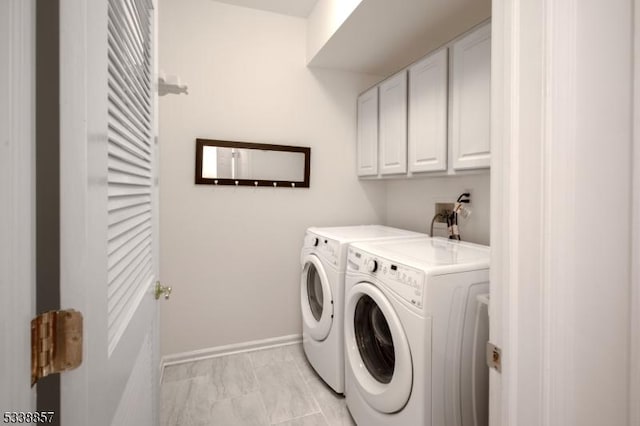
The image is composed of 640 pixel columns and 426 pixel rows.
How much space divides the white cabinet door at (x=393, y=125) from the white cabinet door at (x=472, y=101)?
0.41 metres

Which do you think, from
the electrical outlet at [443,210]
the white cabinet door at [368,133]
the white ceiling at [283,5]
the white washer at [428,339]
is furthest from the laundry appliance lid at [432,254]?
the white ceiling at [283,5]

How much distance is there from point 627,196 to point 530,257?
33 cm

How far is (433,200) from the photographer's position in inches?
86.5

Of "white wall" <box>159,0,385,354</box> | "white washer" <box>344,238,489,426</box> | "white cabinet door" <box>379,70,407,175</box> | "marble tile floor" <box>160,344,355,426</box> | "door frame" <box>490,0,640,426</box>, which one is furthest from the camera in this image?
"white wall" <box>159,0,385,354</box>

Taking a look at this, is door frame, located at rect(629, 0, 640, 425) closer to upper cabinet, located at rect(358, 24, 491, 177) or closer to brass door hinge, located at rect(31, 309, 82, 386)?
upper cabinet, located at rect(358, 24, 491, 177)

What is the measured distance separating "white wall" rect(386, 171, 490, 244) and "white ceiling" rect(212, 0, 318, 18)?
1562 millimetres

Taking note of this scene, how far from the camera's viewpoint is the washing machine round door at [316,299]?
1.82m

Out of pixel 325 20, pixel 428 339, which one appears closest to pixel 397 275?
pixel 428 339

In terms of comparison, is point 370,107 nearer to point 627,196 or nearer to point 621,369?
point 627,196

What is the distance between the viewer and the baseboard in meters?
2.16

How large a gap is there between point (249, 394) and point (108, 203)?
174cm

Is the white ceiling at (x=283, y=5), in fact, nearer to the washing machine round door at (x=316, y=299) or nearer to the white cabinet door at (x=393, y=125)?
the white cabinet door at (x=393, y=125)

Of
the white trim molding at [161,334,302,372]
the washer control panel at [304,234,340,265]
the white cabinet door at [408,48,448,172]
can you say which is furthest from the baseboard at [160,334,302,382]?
the white cabinet door at [408,48,448,172]

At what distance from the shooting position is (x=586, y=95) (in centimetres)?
65
